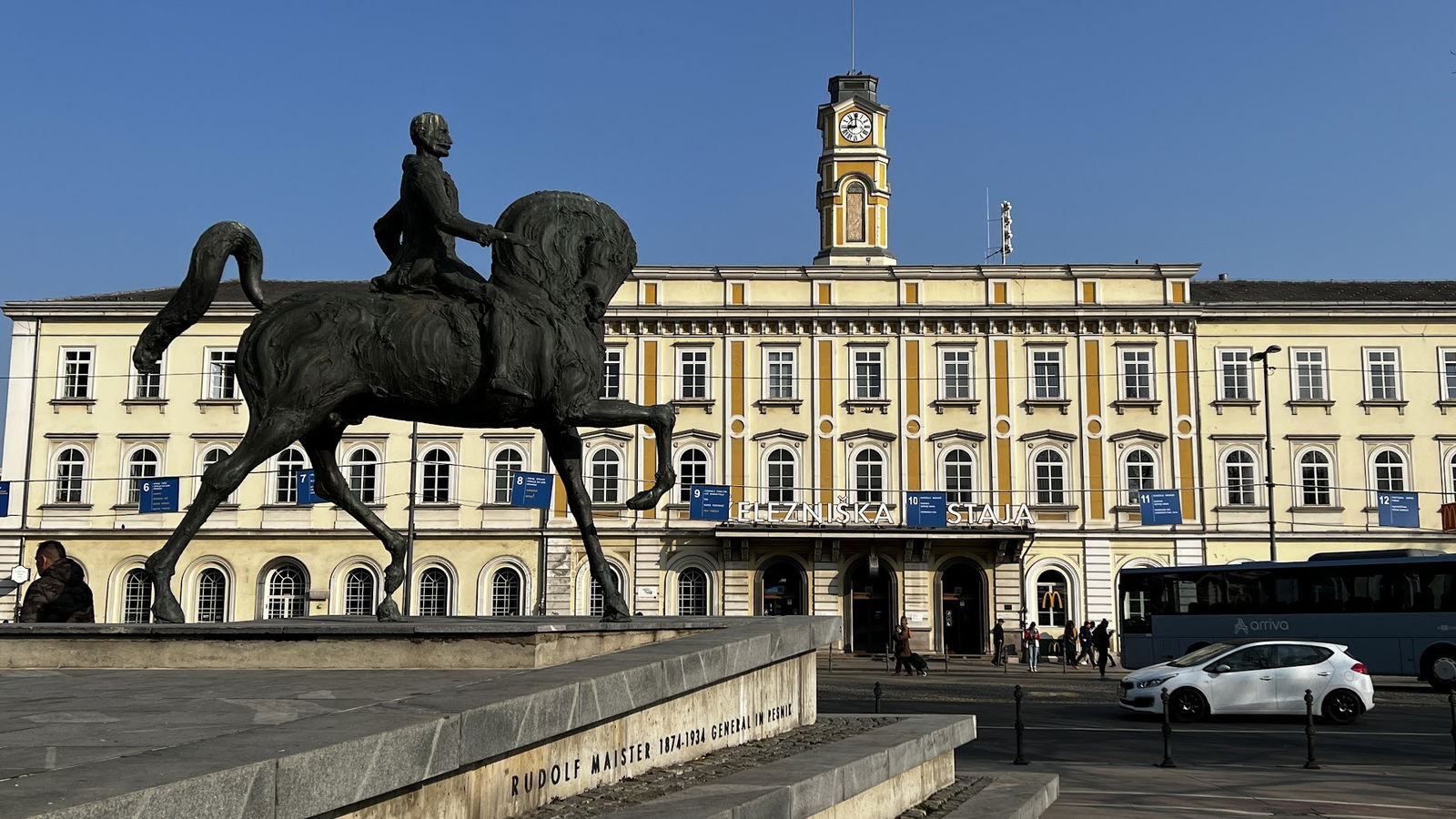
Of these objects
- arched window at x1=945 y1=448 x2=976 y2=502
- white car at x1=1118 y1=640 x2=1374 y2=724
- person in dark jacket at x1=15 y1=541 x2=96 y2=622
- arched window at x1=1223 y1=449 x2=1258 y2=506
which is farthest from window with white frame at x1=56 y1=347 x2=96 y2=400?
person in dark jacket at x1=15 y1=541 x2=96 y2=622

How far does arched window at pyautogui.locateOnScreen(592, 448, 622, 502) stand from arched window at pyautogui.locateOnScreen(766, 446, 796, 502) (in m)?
5.06

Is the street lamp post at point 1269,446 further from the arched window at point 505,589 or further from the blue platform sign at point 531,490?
the arched window at point 505,589

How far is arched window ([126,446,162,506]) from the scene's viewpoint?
46.2 m

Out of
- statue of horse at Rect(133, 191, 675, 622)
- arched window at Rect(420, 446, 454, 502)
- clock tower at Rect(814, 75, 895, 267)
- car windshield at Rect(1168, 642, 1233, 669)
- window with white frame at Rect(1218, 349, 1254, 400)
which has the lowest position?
car windshield at Rect(1168, 642, 1233, 669)

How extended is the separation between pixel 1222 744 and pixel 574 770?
577 inches

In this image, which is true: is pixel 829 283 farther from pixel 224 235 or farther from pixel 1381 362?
pixel 224 235

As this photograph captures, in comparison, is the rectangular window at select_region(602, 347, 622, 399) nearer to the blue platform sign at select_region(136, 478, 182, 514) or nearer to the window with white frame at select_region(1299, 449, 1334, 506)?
the blue platform sign at select_region(136, 478, 182, 514)

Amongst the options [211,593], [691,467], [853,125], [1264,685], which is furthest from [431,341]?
[853,125]

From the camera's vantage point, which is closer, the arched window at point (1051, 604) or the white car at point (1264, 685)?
the white car at point (1264, 685)

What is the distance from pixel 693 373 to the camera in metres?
47.0

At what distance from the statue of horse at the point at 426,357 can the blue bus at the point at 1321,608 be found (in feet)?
80.3

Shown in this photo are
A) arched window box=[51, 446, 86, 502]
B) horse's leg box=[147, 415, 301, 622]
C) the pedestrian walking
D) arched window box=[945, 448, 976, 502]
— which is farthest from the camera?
arched window box=[51, 446, 86, 502]

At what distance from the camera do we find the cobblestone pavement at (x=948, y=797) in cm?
862

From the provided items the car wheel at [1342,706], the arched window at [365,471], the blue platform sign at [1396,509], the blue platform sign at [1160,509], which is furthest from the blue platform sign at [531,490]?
the blue platform sign at [1396,509]
